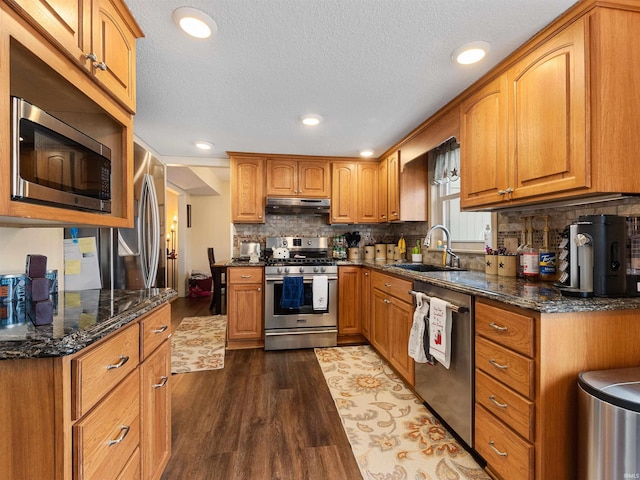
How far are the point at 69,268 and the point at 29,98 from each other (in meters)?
0.98

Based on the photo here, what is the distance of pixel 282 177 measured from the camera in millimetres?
3680

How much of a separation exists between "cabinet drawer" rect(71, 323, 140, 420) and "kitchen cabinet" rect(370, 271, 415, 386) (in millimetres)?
1822

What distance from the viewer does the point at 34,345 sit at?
2.47 ft

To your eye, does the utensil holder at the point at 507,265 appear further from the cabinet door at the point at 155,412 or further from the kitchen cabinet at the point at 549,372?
the cabinet door at the point at 155,412

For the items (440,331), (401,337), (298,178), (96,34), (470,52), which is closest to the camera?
(96,34)

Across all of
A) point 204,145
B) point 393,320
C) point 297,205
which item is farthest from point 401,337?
point 204,145

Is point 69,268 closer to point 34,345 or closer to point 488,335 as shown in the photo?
point 34,345

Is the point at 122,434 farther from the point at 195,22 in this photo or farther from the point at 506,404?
the point at 195,22

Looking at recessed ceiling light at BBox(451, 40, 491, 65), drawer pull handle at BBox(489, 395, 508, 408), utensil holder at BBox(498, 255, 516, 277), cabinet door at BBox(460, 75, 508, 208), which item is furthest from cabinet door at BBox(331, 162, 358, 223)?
drawer pull handle at BBox(489, 395, 508, 408)

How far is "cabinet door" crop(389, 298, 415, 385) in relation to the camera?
2.33m

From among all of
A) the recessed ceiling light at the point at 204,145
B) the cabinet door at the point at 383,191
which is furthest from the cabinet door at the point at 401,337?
the recessed ceiling light at the point at 204,145

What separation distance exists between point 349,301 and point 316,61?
2.46 meters

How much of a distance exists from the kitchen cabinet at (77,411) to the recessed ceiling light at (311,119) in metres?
2.01

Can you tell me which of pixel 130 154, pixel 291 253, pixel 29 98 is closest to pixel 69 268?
pixel 130 154
